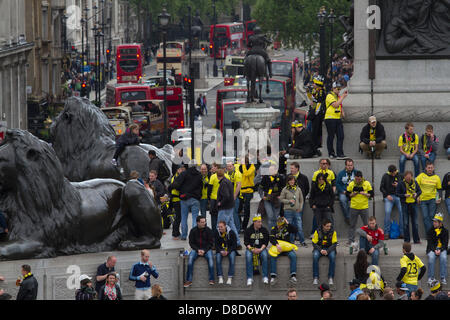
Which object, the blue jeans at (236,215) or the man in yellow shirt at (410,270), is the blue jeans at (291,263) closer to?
the man in yellow shirt at (410,270)

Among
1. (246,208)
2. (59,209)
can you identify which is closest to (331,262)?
(246,208)

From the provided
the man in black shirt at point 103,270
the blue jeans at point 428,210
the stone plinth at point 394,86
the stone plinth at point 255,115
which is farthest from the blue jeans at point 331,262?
the stone plinth at point 255,115

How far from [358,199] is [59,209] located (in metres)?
5.98

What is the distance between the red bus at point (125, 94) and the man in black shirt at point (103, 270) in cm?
4444

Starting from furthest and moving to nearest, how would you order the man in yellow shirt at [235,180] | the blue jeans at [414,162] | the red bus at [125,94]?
the red bus at [125,94] → the blue jeans at [414,162] → the man in yellow shirt at [235,180]

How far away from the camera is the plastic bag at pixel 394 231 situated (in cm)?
2662

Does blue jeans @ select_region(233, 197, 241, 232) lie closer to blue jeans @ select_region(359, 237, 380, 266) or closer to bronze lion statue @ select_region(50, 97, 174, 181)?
bronze lion statue @ select_region(50, 97, 174, 181)

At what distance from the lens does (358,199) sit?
2602 centimetres

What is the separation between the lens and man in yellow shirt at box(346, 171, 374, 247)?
25.9 metres

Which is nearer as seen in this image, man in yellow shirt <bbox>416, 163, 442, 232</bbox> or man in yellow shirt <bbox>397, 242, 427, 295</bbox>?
man in yellow shirt <bbox>397, 242, 427, 295</bbox>

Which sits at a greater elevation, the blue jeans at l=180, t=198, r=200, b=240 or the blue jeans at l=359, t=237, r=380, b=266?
the blue jeans at l=180, t=198, r=200, b=240

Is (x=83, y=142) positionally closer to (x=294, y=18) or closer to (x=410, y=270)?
(x=410, y=270)

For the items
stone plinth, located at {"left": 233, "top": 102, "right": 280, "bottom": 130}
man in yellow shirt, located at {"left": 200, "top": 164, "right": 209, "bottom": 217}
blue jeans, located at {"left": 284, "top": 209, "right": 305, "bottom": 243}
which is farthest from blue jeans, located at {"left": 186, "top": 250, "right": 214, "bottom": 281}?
stone plinth, located at {"left": 233, "top": 102, "right": 280, "bottom": 130}

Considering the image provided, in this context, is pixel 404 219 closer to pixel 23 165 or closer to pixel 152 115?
pixel 23 165
